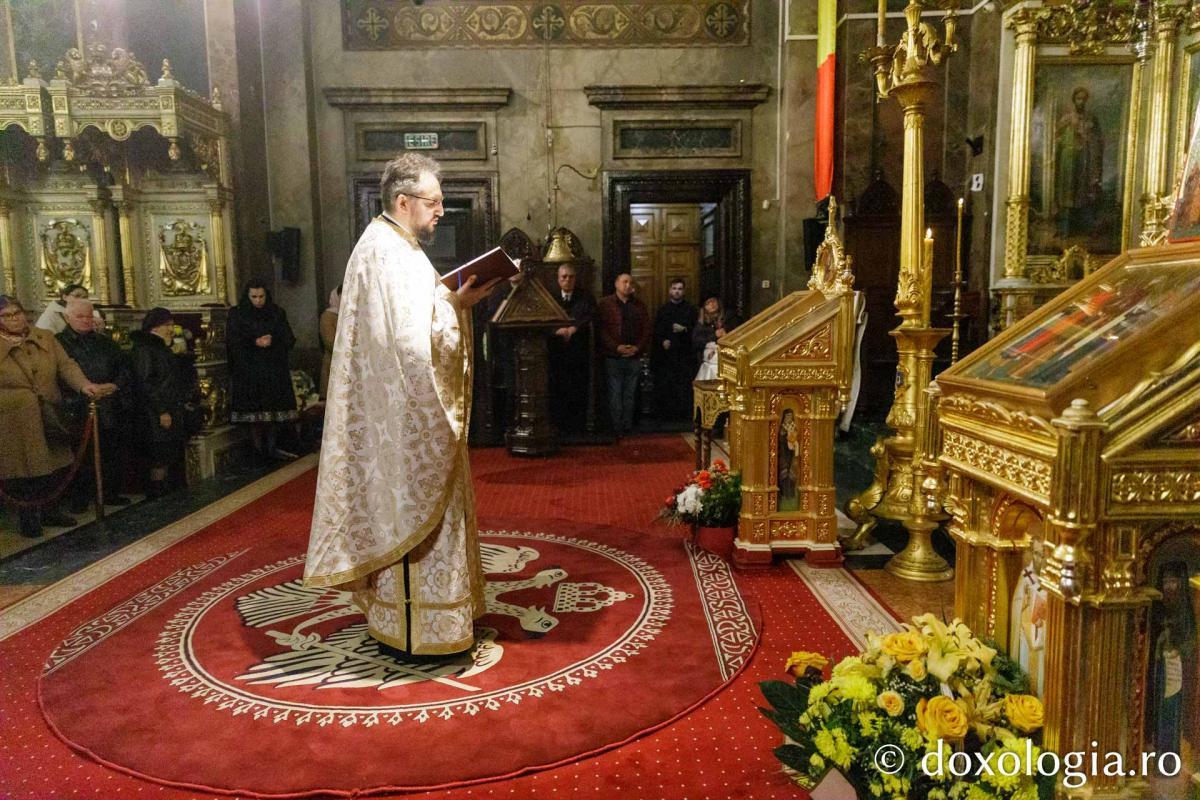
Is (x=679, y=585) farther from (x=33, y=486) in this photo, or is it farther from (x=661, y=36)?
(x=661, y=36)

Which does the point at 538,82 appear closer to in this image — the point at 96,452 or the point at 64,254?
the point at 64,254

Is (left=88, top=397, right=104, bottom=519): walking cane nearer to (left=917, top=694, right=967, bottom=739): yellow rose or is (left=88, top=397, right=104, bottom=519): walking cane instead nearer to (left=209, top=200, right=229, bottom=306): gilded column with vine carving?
(left=209, top=200, right=229, bottom=306): gilded column with vine carving

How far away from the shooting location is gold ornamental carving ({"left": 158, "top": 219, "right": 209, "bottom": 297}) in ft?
26.9

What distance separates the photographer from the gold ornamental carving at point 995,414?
1723 millimetres

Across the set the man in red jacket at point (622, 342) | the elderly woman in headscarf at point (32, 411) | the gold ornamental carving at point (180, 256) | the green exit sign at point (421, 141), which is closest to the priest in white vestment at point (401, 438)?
the elderly woman in headscarf at point (32, 411)

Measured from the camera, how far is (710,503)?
4.45 metres

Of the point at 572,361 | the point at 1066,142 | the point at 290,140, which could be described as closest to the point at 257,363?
the point at 572,361

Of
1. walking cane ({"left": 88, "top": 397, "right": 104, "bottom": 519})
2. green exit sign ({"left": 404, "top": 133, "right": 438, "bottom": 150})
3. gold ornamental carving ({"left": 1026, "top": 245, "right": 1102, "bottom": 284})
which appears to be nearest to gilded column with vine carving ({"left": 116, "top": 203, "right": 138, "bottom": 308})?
walking cane ({"left": 88, "top": 397, "right": 104, "bottom": 519})

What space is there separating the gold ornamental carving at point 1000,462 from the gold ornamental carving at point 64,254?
27.8ft

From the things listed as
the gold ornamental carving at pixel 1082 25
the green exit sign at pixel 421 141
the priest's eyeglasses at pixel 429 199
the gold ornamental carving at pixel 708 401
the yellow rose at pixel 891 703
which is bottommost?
the yellow rose at pixel 891 703

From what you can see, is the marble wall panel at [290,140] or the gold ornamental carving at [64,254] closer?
the gold ornamental carving at [64,254]

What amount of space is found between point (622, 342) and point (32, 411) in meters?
5.35

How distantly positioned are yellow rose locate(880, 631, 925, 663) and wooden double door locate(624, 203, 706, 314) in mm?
9175

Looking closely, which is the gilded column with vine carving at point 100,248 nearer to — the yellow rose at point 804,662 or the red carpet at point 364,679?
the red carpet at point 364,679
